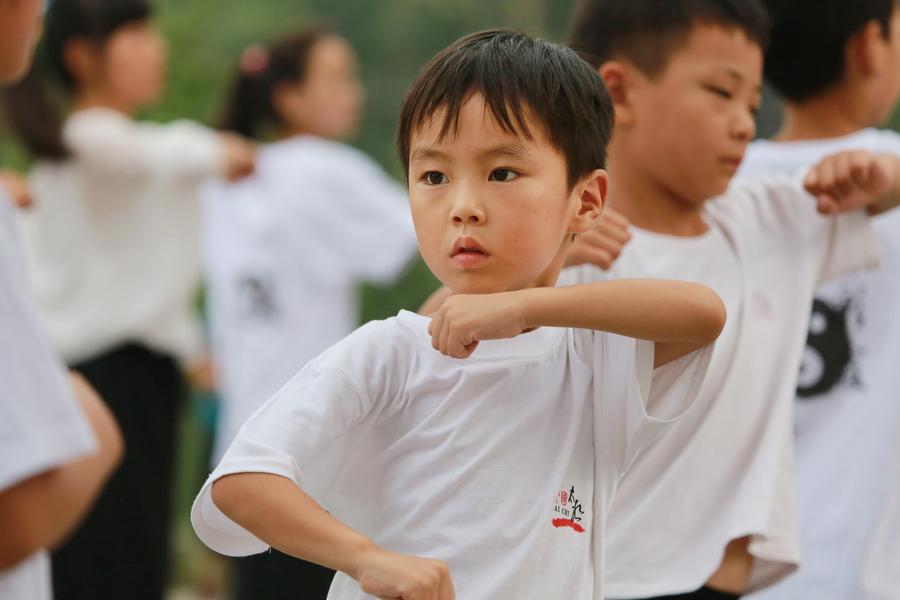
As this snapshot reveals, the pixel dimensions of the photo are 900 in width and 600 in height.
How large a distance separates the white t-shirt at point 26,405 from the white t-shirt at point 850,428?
1434mm

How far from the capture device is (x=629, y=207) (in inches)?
87.4

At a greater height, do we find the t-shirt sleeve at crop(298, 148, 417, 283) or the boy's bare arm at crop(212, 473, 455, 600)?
the t-shirt sleeve at crop(298, 148, 417, 283)

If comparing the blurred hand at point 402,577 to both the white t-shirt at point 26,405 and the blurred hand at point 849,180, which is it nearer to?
the white t-shirt at point 26,405

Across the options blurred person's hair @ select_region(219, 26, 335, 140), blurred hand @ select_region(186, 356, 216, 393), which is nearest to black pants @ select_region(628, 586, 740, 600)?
blurred person's hair @ select_region(219, 26, 335, 140)

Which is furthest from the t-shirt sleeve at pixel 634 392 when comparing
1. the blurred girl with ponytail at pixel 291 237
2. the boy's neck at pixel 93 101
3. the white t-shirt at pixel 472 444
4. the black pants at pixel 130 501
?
the blurred girl with ponytail at pixel 291 237

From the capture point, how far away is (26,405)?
5.31ft

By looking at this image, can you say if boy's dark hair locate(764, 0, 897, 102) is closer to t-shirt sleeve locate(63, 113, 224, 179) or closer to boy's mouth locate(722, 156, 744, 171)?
boy's mouth locate(722, 156, 744, 171)

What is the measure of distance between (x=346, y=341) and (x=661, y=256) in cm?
64

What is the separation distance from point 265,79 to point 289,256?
30.0 inches

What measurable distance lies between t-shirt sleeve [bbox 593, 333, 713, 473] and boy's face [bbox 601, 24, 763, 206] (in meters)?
0.50

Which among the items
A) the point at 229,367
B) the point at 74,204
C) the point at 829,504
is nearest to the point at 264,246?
the point at 229,367

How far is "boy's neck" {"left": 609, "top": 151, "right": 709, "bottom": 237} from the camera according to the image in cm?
221

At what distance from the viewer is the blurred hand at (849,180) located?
7.52 feet

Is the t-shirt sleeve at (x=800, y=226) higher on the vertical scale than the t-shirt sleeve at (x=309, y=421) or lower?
higher
